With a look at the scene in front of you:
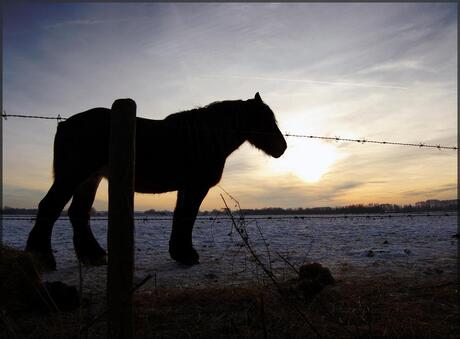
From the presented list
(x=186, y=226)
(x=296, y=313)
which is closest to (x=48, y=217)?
(x=186, y=226)

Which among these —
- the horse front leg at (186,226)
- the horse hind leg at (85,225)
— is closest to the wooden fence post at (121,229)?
the horse front leg at (186,226)

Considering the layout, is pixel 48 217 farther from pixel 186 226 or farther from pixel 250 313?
pixel 250 313

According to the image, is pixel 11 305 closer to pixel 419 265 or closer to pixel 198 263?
pixel 198 263

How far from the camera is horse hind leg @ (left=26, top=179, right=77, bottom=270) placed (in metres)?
5.33

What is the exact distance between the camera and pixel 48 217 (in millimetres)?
5395

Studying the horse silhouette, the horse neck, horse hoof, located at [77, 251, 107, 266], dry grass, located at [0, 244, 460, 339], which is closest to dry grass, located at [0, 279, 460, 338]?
dry grass, located at [0, 244, 460, 339]

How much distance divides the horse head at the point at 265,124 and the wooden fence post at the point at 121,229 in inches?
170

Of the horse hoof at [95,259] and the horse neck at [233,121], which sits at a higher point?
the horse neck at [233,121]

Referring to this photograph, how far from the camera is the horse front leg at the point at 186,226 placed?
6266mm

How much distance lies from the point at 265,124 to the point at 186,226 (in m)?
2.31

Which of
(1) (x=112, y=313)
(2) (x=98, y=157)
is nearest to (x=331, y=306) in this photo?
(1) (x=112, y=313)

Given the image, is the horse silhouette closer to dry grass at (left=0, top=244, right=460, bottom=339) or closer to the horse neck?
the horse neck

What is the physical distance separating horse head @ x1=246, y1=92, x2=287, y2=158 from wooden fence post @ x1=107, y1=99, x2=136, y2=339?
4327 mm

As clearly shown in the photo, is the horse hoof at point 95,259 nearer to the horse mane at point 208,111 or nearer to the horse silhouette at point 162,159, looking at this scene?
the horse silhouette at point 162,159
